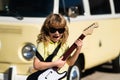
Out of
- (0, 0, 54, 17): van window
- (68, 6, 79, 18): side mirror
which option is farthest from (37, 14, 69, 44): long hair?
(68, 6, 79, 18): side mirror

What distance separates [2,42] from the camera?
6.84 metres

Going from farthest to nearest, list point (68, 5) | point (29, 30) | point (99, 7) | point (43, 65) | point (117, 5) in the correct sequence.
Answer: point (117, 5), point (99, 7), point (68, 5), point (29, 30), point (43, 65)

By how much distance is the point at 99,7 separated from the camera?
8750 mm

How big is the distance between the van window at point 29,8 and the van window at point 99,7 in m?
1.47

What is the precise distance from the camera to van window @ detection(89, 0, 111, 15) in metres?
8.28

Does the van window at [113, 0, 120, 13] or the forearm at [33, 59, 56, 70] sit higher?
the van window at [113, 0, 120, 13]

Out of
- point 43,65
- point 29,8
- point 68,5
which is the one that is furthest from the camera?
point 68,5

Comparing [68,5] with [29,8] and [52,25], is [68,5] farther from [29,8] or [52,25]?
[52,25]

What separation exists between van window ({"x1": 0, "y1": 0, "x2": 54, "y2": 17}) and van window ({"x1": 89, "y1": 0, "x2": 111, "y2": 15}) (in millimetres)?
1474

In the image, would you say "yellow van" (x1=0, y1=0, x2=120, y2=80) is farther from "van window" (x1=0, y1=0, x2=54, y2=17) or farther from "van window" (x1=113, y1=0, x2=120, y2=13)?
"van window" (x1=113, y1=0, x2=120, y2=13)

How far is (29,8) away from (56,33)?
3.20 m

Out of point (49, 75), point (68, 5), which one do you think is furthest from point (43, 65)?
point (68, 5)

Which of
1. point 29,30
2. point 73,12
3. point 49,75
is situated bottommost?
point 49,75

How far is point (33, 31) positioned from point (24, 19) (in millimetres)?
331
